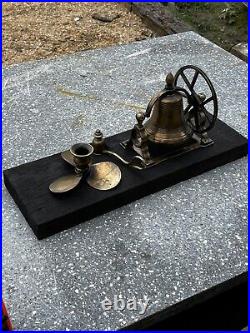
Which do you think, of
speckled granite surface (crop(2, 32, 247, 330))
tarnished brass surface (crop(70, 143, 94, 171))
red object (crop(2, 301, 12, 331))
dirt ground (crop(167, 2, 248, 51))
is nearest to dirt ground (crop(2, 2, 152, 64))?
dirt ground (crop(167, 2, 248, 51))

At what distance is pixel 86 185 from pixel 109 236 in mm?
202

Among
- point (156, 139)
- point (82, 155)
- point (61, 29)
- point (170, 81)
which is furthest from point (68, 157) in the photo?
point (61, 29)

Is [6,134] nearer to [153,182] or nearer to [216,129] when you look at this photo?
[153,182]

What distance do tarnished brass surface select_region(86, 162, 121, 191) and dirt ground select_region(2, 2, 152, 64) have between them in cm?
206

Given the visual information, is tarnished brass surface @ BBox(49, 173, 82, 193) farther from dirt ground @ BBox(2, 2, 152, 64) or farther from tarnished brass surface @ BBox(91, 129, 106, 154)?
dirt ground @ BBox(2, 2, 152, 64)

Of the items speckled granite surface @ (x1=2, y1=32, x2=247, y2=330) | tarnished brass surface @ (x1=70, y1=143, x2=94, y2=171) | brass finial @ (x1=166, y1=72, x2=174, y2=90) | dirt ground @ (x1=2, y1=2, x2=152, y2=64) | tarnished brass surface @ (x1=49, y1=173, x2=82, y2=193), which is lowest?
dirt ground @ (x1=2, y1=2, x2=152, y2=64)

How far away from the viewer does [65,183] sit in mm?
1733

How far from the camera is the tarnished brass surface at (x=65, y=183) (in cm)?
171

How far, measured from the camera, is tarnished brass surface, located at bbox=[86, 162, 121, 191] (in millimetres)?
1774

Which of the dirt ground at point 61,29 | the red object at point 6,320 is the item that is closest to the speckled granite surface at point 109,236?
the red object at point 6,320

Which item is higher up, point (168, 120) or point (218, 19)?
point (168, 120)

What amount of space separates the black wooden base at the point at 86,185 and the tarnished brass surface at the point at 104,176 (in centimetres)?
2

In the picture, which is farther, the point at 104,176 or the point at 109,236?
the point at 104,176

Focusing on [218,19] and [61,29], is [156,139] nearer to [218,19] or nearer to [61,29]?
[61,29]
